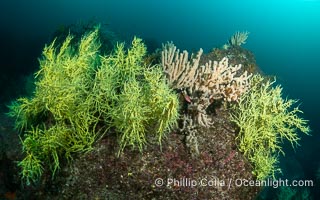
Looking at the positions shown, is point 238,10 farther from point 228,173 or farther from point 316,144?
point 228,173

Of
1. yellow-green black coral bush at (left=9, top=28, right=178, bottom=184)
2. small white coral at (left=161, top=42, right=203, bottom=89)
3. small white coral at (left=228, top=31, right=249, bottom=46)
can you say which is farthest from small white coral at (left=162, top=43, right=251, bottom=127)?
small white coral at (left=228, top=31, right=249, bottom=46)

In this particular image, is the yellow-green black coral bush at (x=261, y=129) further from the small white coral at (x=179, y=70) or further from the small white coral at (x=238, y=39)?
the small white coral at (x=238, y=39)

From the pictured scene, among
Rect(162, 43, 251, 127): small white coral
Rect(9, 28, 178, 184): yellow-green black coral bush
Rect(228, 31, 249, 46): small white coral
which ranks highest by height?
Rect(228, 31, 249, 46): small white coral

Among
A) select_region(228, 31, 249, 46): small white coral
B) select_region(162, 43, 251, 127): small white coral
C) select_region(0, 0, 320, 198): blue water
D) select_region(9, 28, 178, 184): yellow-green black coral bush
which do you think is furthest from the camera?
select_region(0, 0, 320, 198): blue water

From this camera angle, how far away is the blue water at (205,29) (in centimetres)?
2064

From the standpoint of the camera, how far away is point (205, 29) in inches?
3255

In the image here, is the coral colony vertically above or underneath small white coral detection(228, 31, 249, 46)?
underneath

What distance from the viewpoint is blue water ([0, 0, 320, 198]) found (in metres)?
20.6

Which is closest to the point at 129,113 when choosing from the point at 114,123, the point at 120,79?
the point at 114,123

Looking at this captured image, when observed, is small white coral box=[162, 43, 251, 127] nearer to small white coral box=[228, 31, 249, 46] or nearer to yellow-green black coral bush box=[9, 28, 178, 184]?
yellow-green black coral bush box=[9, 28, 178, 184]

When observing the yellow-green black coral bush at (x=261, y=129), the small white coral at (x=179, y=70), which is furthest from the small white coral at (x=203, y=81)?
the yellow-green black coral bush at (x=261, y=129)

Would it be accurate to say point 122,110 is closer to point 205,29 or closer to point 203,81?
point 203,81

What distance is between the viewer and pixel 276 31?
4058 inches

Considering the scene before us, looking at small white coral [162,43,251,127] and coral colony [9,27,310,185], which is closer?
coral colony [9,27,310,185]
